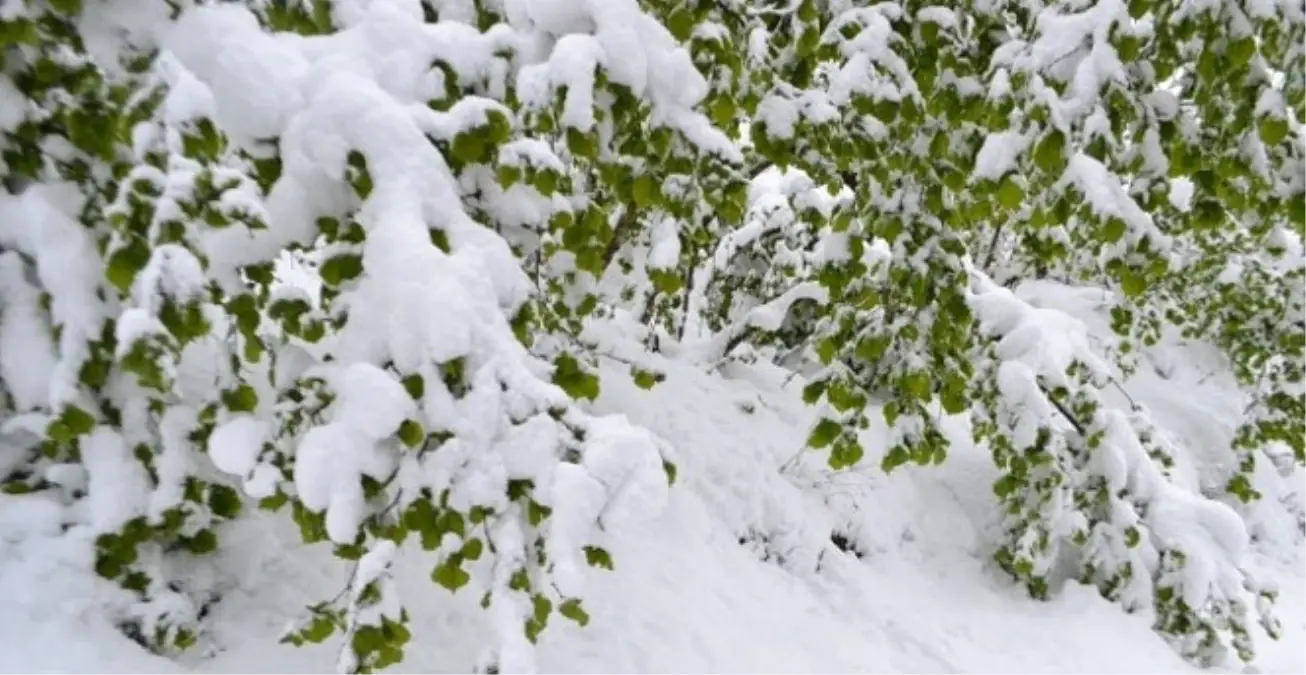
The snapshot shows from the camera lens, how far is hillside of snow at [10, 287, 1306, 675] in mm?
2623

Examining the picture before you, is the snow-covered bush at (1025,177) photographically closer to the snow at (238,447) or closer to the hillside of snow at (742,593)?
the hillside of snow at (742,593)

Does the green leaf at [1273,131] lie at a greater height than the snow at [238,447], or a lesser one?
greater

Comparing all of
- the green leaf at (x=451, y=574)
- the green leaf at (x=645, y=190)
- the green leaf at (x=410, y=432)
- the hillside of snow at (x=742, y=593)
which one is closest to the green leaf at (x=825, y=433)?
the hillside of snow at (x=742, y=593)

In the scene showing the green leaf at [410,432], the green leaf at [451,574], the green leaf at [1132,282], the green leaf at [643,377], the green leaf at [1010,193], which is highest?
the green leaf at [1010,193]

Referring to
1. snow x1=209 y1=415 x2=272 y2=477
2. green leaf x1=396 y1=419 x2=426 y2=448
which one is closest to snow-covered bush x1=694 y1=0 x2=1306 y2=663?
green leaf x1=396 y1=419 x2=426 y2=448

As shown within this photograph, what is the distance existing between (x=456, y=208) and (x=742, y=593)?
3.31 meters

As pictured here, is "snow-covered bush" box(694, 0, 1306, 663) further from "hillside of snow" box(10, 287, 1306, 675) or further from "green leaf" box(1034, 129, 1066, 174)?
"hillside of snow" box(10, 287, 1306, 675)

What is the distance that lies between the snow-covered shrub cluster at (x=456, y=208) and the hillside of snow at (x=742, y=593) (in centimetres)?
20

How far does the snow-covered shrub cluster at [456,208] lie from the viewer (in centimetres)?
155

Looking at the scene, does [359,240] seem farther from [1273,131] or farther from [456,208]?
[1273,131]

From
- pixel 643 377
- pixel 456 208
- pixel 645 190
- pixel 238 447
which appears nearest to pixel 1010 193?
pixel 645 190

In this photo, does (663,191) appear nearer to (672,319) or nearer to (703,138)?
(703,138)

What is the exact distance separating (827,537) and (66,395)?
429cm

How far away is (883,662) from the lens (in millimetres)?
4406
